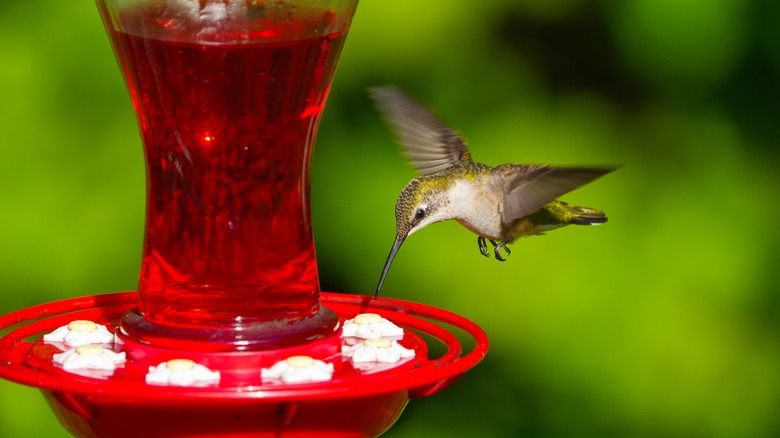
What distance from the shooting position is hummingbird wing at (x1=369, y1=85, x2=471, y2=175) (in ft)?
12.7

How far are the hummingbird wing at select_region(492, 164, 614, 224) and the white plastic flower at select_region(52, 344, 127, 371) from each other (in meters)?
1.41

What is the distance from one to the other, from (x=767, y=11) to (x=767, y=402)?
1.23 m

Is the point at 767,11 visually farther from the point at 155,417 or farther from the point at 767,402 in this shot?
the point at 155,417

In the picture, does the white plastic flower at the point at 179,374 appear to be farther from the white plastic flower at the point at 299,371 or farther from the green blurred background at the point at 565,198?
the green blurred background at the point at 565,198

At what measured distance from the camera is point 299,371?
98.3 inches

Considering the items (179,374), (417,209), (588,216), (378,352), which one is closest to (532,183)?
(588,216)

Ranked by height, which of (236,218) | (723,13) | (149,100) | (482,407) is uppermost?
(723,13)

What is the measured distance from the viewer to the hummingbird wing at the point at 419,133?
12.7ft

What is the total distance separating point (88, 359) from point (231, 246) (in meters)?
0.39

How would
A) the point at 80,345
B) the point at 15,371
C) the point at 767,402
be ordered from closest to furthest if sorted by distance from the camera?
the point at 15,371
the point at 80,345
the point at 767,402

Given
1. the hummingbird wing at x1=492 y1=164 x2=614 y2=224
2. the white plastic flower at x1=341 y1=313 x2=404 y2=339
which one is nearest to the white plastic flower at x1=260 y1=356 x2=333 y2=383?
the white plastic flower at x1=341 y1=313 x2=404 y2=339

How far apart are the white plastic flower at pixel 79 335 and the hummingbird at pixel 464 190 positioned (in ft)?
3.12

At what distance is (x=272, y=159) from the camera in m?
2.80

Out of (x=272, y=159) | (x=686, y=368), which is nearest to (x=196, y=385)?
(x=272, y=159)
